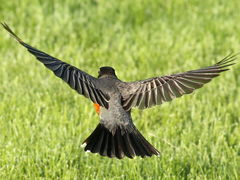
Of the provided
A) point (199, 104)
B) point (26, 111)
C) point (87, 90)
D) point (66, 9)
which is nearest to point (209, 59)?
point (199, 104)

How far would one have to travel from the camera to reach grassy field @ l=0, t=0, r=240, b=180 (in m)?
5.48

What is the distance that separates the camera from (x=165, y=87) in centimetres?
481

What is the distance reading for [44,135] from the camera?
590 centimetres

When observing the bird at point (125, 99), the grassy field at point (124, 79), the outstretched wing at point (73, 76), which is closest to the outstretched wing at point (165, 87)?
the bird at point (125, 99)

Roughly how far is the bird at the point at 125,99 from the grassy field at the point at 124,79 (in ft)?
1.47

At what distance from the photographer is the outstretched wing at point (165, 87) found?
4.65m

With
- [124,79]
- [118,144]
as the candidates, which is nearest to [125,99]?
[118,144]

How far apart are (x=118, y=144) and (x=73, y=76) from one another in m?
0.73

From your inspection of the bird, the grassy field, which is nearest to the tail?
the bird

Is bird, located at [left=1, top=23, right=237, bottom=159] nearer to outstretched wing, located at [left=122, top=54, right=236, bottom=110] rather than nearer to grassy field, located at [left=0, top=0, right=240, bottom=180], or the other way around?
outstretched wing, located at [left=122, top=54, right=236, bottom=110]

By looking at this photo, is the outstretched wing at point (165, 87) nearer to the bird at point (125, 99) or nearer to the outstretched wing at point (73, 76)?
the bird at point (125, 99)

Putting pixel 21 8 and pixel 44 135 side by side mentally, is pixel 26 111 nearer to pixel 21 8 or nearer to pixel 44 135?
pixel 44 135

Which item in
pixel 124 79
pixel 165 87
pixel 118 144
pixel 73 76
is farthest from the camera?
pixel 124 79

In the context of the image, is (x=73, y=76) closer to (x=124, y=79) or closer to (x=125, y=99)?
(x=125, y=99)
